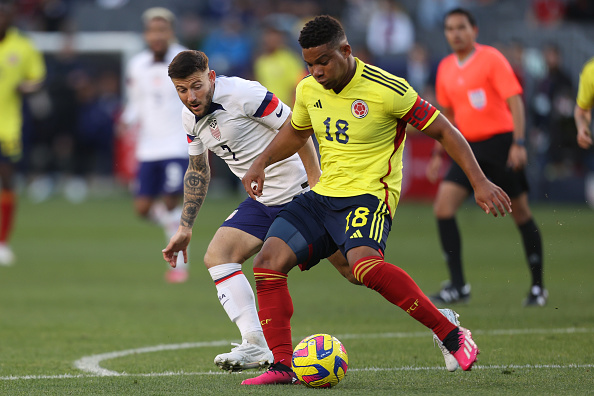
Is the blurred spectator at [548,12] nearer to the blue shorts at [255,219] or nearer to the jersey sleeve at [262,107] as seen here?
the jersey sleeve at [262,107]

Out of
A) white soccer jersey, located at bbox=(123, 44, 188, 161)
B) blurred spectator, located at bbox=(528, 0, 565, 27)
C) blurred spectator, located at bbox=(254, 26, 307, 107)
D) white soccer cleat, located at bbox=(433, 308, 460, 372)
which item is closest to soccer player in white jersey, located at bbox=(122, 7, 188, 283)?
white soccer jersey, located at bbox=(123, 44, 188, 161)

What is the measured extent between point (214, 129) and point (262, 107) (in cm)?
33

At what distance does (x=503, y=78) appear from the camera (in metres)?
8.73

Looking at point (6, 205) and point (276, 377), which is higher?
point (6, 205)

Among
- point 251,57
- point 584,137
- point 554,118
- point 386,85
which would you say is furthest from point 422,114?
point 251,57

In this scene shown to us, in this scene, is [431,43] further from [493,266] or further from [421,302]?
[421,302]

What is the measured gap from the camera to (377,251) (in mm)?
5438

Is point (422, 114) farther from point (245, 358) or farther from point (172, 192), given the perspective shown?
point (172, 192)

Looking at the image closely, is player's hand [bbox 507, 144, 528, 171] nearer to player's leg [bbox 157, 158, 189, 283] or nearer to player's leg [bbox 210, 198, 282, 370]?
player's leg [bbox 210, 198, 282, 370]

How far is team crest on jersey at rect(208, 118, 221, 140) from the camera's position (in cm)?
620

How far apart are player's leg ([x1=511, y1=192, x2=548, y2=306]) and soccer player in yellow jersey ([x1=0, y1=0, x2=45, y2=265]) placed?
21.8 ft

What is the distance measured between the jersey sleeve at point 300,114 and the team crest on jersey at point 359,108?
0.32m

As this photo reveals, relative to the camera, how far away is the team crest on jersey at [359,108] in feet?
18.3

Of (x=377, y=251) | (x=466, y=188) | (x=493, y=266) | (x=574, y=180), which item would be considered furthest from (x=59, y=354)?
(x=574, y=180)
